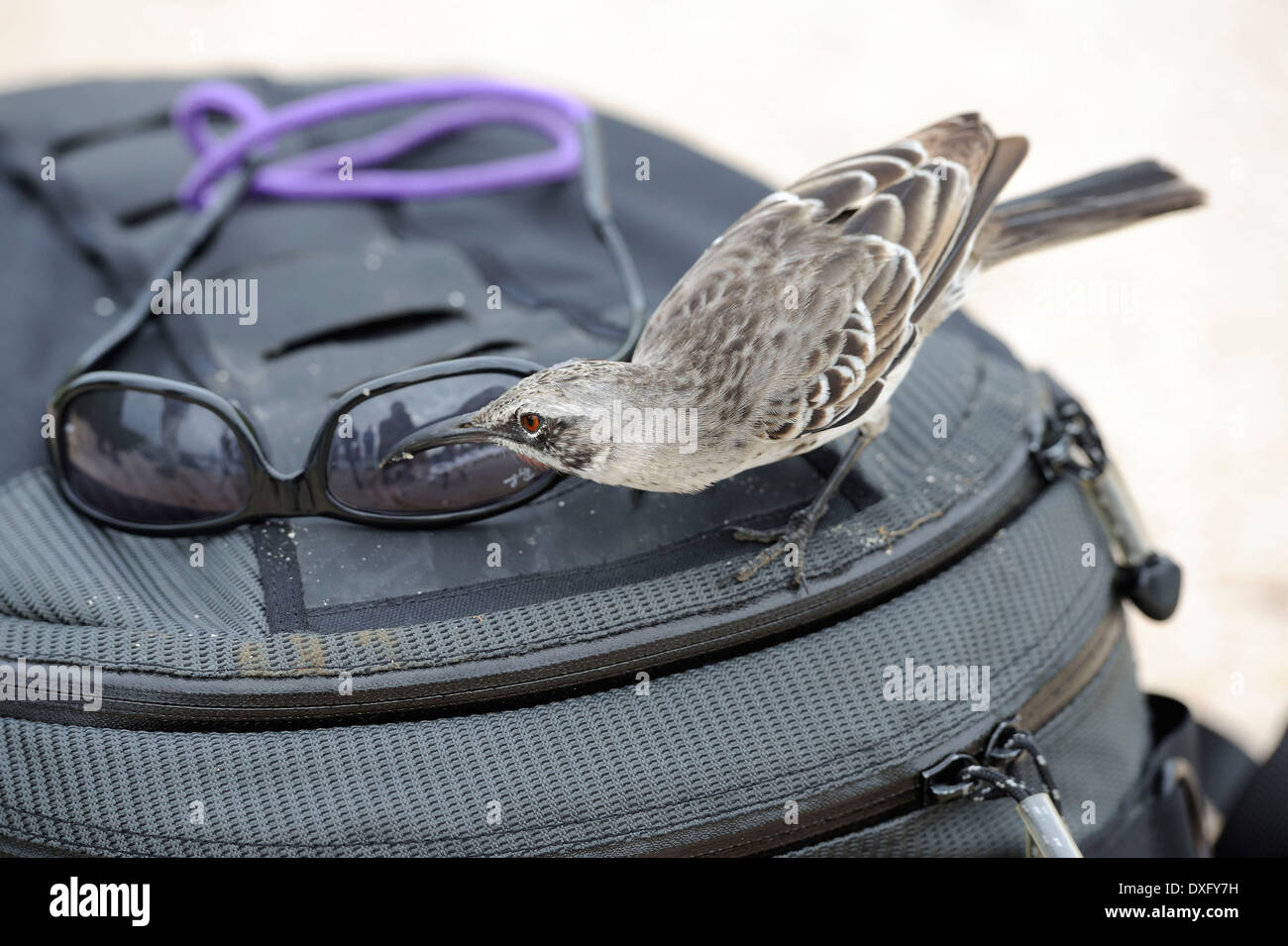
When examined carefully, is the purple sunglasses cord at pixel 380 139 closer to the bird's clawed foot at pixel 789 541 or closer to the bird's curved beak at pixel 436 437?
the bird's curved beak at pixel 436 437

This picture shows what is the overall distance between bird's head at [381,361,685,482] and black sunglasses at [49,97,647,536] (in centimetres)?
3

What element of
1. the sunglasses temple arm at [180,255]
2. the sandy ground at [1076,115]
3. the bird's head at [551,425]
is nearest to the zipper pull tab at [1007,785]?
the bird's head at [551,425]

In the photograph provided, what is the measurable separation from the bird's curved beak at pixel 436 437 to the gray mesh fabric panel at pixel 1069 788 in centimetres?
81

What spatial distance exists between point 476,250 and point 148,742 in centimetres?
129

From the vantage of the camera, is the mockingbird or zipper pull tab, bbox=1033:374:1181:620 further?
zipper pull tab, bbox=1033:374:1181:620

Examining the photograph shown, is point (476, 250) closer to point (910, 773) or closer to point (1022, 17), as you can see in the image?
point (910, 773)

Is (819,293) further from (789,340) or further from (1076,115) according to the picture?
(1076,115)

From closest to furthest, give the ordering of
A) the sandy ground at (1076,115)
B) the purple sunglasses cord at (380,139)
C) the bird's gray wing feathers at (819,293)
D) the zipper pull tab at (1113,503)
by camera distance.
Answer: the bird's gray wing feathers at (819,293) < the zipper pull tab at (1113,503) < the purple sunglasses cord at (380,139) < the sandy ground at (1076,115)

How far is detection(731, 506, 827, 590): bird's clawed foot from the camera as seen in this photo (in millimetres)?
1835

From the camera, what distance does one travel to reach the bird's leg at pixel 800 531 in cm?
184

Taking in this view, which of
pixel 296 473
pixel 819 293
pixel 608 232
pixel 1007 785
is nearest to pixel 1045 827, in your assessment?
pixel 1007 785

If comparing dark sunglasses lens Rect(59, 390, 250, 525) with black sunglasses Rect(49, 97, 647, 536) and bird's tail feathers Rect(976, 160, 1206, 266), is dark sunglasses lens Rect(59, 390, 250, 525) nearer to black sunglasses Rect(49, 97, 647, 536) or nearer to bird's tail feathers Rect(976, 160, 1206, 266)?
black sunglasses Rect(49, 97, 647, 536)

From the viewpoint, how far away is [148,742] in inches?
67.1

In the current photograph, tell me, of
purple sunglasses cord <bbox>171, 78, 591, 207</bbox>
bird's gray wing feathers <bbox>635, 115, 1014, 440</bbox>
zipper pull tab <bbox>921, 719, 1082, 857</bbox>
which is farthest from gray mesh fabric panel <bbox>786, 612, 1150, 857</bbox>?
purple sunglasses cord <bbox>171, 78, 591, 207</bbox>
